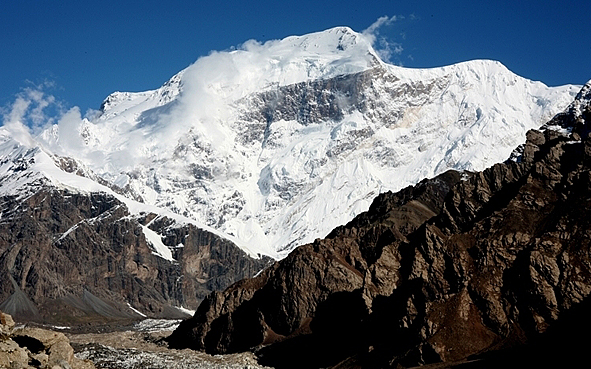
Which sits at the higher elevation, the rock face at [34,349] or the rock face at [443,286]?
the rock face at [443,286]

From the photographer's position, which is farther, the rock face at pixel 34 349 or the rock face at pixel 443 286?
the rock face at pixel 443 286

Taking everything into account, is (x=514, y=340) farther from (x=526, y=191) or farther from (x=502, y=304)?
(x=526, y=191)

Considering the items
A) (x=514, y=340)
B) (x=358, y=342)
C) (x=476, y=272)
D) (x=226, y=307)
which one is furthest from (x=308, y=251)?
(x=514, y=340)

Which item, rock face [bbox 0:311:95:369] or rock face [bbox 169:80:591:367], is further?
rock face [bbox 169:80:591:367]

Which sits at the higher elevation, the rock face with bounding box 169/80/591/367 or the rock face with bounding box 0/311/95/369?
the rock face with bounding box 169/80/591/367
